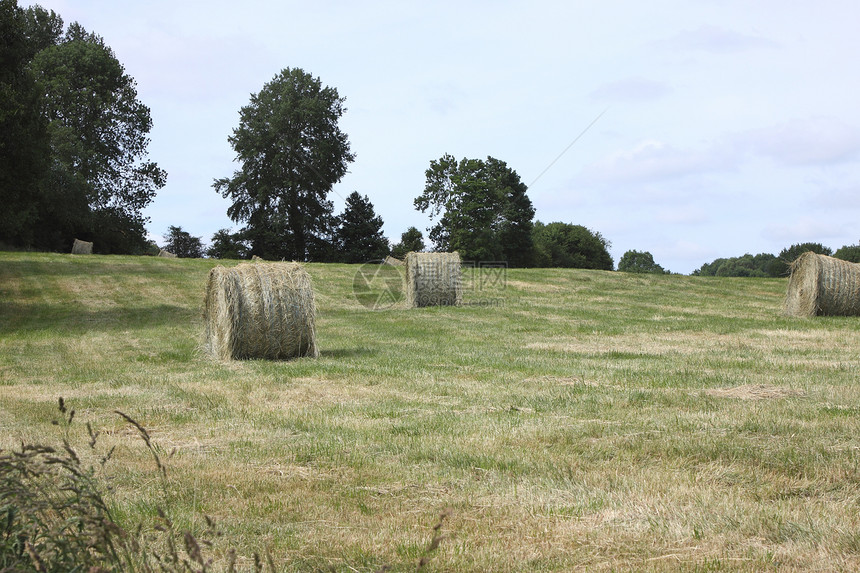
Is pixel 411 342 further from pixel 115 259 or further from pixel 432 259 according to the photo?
pixel 115 259

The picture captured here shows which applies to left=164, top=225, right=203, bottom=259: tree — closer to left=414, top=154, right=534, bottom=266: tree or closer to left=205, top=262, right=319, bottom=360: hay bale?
left=414, top=154, right=534, bottom=266: tree

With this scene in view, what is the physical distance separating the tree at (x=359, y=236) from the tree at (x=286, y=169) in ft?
5.38

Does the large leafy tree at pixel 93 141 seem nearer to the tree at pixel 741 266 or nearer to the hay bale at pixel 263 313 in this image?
the hay bale at pixel 263 313

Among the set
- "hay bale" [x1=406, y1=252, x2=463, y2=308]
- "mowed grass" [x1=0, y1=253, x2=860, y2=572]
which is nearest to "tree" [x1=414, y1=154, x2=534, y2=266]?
"hay bale" [x1=406, y1=252, x2=463, y2=308]

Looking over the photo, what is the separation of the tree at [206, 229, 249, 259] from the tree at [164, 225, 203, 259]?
8197 millimetres

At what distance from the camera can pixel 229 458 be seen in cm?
593

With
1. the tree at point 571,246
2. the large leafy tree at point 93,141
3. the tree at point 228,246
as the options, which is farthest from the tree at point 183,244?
the tree at point 571,246

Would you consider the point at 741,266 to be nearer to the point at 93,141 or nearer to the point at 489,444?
the point at 93,141

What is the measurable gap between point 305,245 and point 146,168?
15.8 m

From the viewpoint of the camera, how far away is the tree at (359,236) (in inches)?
2544

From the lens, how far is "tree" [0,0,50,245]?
68.4 ft

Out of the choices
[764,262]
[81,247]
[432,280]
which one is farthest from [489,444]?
[764,262]

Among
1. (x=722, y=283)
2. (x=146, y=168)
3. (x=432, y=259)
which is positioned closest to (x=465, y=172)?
(x=146, y=168)

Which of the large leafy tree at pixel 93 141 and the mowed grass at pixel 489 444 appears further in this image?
the large leafy tree at pixel 93 141
